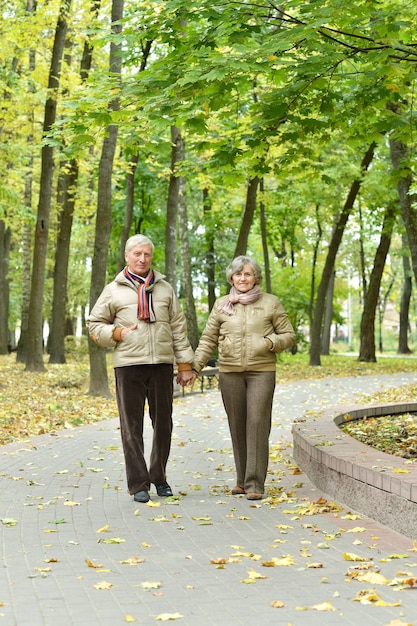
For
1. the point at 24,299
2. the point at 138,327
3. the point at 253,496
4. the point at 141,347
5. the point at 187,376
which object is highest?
the point at 24,299

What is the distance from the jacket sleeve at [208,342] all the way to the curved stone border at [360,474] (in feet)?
4.52

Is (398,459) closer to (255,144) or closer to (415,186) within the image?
(255,144)

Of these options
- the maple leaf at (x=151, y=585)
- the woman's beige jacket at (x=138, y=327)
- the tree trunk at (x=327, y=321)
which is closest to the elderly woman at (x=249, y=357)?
the woman's beige jacket at (x=138, y=327)

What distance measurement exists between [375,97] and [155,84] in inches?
104

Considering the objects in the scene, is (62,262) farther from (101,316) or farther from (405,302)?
(405,302)

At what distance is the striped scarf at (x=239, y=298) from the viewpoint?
8320 mm

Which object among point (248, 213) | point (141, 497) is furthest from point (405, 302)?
point (141, 497)

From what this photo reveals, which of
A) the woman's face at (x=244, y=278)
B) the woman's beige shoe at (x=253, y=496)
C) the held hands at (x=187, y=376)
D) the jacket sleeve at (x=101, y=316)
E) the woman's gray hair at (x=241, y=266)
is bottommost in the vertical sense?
the woman's beige shoe at (x=253, y=496)

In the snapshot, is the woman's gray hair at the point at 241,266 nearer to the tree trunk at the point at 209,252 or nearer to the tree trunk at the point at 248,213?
the tree trunk at the point at 248,213

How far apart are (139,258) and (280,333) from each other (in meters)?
1.42

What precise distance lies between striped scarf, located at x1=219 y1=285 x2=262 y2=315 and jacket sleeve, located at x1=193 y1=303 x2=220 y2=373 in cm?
11

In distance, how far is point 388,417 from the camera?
41.8 feet

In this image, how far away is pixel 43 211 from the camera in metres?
23.1

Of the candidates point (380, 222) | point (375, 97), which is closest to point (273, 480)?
point (375, 97)
